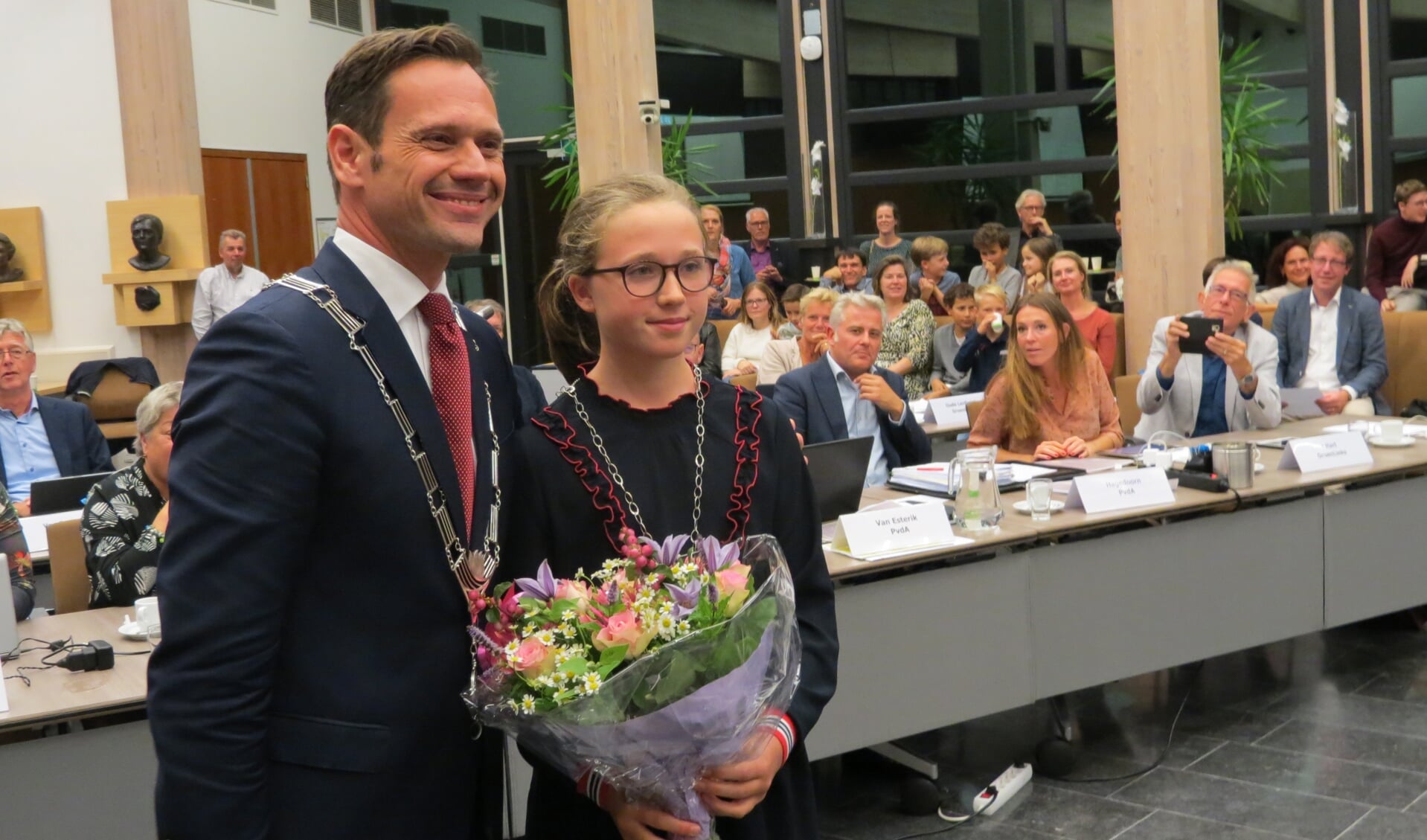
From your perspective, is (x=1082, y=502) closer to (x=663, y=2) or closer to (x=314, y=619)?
(x=314, y=619)

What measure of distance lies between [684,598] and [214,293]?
985 centimetres

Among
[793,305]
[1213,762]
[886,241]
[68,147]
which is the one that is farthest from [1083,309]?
[68,147]

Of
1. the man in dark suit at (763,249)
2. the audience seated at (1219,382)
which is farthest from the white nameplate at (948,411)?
the man in dark suit at (763,249)

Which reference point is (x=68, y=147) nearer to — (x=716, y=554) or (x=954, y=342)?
(x=954, y=342)

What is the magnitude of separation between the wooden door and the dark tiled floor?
995cm

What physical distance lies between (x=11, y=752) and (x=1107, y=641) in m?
2.60

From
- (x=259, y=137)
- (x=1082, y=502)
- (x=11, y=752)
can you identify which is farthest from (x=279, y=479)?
Result: (x=259, y=137)

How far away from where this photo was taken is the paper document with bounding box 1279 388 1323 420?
19.0 feet

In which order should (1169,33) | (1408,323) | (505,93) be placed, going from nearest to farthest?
1. (1408,323)
2. (1169,33)
3. (505,93)

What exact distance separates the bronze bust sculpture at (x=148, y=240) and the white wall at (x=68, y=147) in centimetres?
42

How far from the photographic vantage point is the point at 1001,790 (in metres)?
3.65

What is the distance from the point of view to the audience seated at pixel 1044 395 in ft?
15.5

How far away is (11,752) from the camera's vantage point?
2.53m

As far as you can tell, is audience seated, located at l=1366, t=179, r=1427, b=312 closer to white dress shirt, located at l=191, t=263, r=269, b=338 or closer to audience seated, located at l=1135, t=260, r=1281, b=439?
audience seated, located at l=1135, t=260, r=1281, b=439
